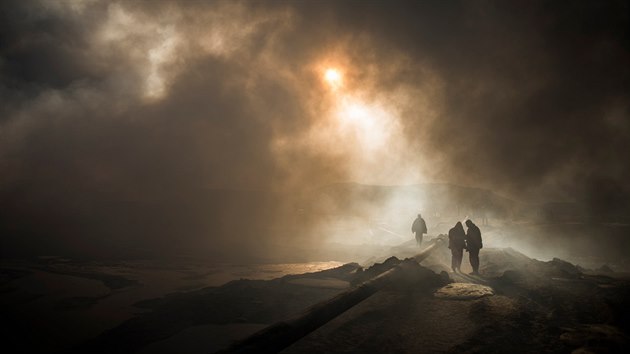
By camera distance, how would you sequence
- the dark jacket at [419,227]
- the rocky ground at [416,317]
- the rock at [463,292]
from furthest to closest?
the dark jacket at [419,227] → the rock at [463,292] → the rocky ground at [416,317]

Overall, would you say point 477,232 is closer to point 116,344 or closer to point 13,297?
point 116,344

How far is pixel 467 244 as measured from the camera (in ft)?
41.3

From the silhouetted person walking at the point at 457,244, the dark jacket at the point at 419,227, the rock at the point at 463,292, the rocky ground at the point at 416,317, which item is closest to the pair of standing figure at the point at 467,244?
the silhouetted person walking at the point at 457,244

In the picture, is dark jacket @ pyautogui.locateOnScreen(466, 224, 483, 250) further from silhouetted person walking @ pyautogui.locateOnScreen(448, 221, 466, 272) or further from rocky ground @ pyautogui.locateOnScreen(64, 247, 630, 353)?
rocky ground @ pyautogui.locateOnScreen(64, 247, 630, 353)

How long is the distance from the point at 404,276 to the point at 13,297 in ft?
52.3

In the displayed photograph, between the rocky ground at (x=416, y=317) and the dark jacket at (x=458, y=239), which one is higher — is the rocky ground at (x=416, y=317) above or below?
below

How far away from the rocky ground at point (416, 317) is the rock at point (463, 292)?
0.09 ft

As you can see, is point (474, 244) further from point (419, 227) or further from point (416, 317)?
point (419, 227)

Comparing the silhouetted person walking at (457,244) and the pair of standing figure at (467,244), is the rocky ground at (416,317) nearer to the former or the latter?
the pair of standing figure at (467,244)

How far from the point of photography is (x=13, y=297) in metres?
12.7

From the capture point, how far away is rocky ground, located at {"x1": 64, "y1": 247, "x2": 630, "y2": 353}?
5527 millimetres

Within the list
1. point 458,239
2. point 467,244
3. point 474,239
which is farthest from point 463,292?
point 458,239

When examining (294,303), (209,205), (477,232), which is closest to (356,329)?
(294,303)

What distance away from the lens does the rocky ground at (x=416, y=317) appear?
5527mm
